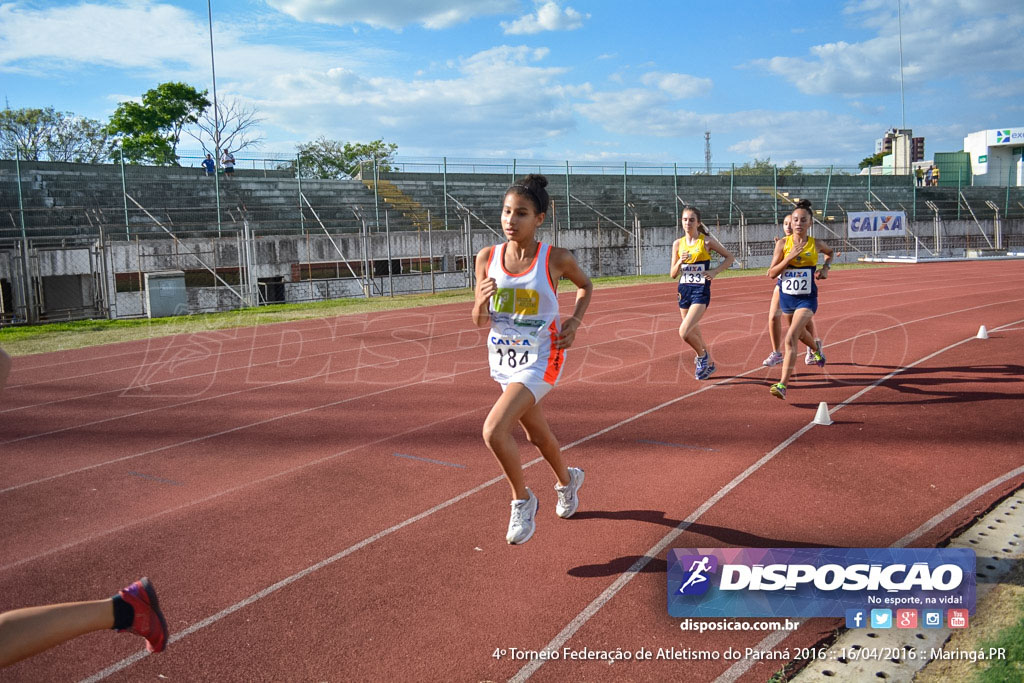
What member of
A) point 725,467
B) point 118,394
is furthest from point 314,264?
point 725,467

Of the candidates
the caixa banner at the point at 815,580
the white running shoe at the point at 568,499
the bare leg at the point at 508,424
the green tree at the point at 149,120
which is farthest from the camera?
the green tree at the point at 149,120

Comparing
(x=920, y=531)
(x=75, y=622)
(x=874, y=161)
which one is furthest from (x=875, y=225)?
(x=874, y=161)

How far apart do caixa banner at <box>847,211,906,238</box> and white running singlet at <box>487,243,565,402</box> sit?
34613 mm

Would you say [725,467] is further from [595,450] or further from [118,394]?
[118,394]

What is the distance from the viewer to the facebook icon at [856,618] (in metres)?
3.34

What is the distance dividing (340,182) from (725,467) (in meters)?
28.9

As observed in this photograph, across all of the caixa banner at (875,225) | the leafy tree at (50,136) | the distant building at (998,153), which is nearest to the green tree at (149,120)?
the leafy tree at (50,136)

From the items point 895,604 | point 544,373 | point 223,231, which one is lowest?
point 895,604

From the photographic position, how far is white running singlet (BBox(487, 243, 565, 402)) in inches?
164

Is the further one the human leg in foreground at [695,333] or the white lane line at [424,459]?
the human leg in foreground at [695,333]

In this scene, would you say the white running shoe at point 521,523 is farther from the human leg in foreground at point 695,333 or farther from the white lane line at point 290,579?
the human leg in foreground at point 695,333

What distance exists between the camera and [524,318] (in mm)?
4195

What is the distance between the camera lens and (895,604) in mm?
3486

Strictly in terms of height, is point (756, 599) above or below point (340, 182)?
below
